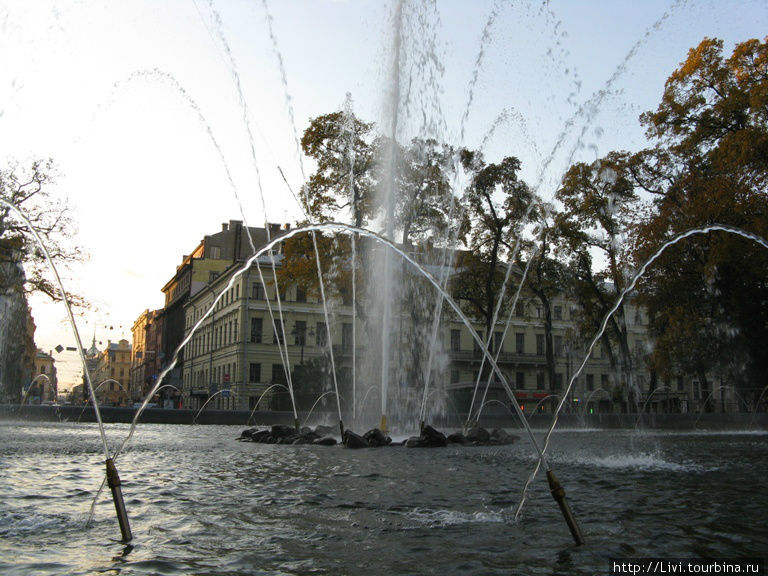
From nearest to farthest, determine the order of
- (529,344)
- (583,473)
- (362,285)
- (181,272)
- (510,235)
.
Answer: (583,473), (362,285), (510,235), (529,344), (181,272)

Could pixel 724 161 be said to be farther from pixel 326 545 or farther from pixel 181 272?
pixel 181 272

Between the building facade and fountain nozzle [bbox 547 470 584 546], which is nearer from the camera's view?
fountain nozzle [bbox 547 470 584 546]

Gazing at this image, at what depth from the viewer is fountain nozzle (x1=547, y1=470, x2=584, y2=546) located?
445 centimetres

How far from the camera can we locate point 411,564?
421 cm

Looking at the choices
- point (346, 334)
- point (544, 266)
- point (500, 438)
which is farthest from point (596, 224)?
point (346, 334)

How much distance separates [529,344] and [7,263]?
161ft

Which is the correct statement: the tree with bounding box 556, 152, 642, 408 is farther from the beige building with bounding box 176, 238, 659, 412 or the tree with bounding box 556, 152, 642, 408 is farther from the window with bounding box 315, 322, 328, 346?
the window with bounding box 315, 322, 328, 346

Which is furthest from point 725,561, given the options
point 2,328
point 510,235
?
point 2,328

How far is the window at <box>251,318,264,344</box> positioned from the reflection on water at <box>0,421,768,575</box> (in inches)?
1974

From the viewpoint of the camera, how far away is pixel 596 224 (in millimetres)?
33781

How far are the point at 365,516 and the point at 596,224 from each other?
3026cm

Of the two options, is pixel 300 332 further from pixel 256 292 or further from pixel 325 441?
pixel 325 441

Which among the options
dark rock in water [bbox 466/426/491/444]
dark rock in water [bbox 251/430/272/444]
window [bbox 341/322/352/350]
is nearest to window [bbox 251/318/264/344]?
window [bbox 341/322/352/350]

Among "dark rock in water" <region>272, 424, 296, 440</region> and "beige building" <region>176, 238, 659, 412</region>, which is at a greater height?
"beige building" <region>176, 238, 659, 412</region>
